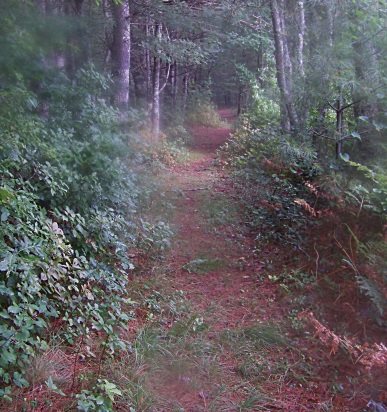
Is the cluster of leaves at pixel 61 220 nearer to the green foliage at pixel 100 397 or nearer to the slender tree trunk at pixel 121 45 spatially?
the green foliage at pixel 100 397

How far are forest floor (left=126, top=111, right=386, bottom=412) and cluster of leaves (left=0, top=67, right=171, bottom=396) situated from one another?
49cm

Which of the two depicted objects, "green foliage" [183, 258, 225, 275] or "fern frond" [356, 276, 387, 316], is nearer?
"fern frond" [356, 276, 387, 316]

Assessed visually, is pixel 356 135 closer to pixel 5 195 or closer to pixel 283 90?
pixel 283 90

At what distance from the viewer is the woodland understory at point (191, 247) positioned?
3.54 meters

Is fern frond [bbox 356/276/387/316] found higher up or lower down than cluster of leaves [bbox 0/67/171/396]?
lower down

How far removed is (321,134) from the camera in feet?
22.1

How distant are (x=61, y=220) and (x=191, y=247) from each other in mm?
2600

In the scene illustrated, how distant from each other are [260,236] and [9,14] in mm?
4380

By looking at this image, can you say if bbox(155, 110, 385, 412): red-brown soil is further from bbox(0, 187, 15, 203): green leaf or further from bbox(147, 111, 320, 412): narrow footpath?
bbox(0, 187, 15, 203): green leaf

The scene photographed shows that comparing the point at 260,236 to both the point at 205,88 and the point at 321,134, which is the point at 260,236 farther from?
the point at 205,88

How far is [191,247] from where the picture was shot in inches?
265

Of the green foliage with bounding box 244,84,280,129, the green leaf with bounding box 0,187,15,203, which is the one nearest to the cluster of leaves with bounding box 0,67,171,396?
the green leaf with bounding box 0,187,15,203

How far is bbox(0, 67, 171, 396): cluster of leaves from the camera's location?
11.2 feet

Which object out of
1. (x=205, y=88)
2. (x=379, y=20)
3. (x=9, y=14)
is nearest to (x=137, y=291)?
(x=9, y=14)
